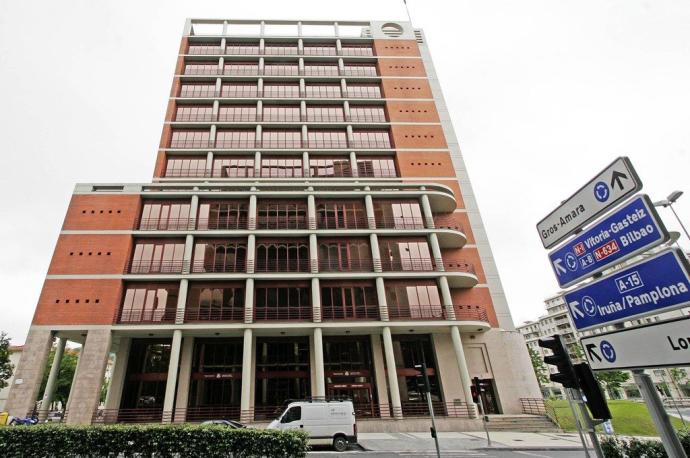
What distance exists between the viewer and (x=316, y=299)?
25.2 m

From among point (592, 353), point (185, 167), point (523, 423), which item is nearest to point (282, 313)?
point (523, 423)

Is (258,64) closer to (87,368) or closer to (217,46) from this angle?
(217,46)

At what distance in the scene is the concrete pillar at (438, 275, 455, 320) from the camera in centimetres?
2562

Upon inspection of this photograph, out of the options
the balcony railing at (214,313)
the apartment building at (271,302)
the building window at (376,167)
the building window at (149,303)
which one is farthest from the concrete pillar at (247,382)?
the building window at (376,167)

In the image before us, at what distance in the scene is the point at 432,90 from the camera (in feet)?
133

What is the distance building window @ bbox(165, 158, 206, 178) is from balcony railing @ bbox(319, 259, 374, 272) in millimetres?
16392

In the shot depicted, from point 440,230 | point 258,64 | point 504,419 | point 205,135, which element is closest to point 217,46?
point 258,64

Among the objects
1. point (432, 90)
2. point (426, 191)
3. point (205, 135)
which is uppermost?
point (432, 90)

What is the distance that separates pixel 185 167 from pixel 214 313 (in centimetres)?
1679

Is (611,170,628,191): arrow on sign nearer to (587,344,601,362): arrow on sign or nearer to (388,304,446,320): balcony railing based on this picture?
(587,344,601,362): arrow on sign

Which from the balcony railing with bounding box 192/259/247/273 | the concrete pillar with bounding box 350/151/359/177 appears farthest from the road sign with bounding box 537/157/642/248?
the concrete pillar with bounding box 350/151/359/177

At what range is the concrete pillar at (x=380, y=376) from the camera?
24031 millimetres

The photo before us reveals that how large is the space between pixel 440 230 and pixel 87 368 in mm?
27079

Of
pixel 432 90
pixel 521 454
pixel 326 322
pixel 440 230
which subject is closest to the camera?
pixel 521 454
